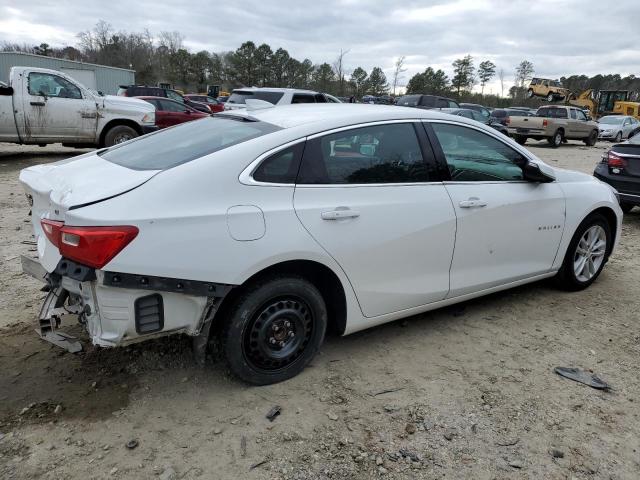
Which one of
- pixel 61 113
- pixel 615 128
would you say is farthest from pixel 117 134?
pixel 615 128

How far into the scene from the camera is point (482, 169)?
12.2 feet

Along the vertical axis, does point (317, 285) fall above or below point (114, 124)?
below

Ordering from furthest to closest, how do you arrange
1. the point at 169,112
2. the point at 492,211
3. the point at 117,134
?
the point at 169,112 → the point at 117,134 → the point at 492,211

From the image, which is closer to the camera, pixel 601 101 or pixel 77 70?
pixel 77 70

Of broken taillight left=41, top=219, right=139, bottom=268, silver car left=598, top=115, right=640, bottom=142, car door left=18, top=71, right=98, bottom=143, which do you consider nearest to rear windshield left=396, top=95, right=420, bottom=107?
silver car left=598, top=115, right=640, bottom=142

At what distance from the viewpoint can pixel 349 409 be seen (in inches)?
110

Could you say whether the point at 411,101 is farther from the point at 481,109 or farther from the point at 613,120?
the point at 613,120

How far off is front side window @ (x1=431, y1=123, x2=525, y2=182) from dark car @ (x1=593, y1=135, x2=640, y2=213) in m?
4.71

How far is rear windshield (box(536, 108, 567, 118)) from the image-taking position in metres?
21.9

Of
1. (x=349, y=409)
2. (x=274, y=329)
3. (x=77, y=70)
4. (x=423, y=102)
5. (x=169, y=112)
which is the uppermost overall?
(x=77, y=70)

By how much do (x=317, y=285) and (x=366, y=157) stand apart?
0.87 m

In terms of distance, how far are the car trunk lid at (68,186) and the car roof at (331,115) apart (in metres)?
0.93

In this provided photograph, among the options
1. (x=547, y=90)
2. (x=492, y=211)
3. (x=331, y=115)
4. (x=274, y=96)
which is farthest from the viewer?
(x=547, y=90)

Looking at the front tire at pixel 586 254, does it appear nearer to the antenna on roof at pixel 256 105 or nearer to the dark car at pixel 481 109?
the antenna on roof at pixel 256 105
